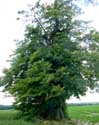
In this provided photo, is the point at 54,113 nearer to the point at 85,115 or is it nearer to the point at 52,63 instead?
the point at 52,63

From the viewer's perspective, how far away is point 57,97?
2358 cm

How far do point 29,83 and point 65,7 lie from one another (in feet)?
14.1

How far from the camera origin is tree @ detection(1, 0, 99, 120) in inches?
913

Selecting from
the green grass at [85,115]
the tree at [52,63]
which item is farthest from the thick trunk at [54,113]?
the green grass at [85,115]

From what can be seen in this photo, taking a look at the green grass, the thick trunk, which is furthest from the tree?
the green grass

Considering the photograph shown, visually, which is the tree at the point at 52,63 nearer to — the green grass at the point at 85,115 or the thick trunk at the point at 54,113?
the thick trunk at the point at 54,113

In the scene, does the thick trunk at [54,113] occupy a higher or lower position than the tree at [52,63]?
lower

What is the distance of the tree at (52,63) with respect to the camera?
23.2 metres

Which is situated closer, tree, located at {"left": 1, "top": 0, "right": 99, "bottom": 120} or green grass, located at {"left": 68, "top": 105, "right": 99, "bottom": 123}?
tree, located at {"left": 1, "top": 0, "right": 99, "bottom": 120}

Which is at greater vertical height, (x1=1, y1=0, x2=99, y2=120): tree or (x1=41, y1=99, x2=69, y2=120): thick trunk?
(x1=1, y1=0, x2=99, y2=120): tree

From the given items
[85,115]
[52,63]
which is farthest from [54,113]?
[85,115]

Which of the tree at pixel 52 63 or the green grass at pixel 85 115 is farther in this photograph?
the green grass at pixel 85 115

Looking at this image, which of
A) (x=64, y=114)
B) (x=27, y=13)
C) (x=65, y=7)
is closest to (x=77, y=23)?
(x=65, y=7)

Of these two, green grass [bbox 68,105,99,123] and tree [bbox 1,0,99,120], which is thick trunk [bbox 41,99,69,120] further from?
green grass [bbox 68,105,99,123]
